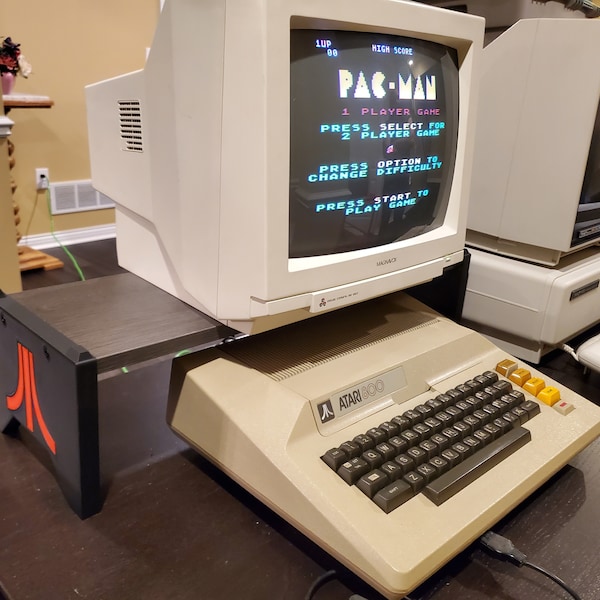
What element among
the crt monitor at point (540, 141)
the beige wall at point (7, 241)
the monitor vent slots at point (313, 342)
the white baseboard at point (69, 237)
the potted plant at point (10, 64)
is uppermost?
the potted plant at point (10, 64)

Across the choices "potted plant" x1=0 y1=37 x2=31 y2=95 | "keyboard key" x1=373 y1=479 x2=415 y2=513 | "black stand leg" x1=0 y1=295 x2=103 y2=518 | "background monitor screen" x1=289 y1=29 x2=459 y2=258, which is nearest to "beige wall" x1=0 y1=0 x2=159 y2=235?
"potted plant" x1=0 y1=37 x2=31 y2=95

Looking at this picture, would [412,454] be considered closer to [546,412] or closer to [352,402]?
[352,402]

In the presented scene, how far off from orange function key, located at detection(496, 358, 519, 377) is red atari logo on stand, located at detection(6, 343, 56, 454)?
1.80 ft

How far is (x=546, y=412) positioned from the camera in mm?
724

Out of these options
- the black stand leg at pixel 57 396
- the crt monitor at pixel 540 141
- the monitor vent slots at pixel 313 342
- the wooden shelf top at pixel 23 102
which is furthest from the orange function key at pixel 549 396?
the wooden shelf top at pixel 23 102

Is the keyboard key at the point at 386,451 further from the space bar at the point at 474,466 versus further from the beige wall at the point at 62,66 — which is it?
the beige wall at the point at 62,66

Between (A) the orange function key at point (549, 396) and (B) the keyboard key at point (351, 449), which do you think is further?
(A) the orange function key at point (549, 396)

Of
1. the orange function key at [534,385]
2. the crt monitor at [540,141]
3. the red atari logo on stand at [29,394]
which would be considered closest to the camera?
the red atari logo on stand at [29,394]

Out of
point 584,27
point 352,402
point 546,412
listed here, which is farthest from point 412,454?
point 584,27

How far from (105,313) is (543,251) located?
0.69 meters

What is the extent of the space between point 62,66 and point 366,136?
2284 mm

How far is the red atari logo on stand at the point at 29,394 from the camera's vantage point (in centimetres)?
65

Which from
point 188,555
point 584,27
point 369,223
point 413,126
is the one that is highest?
point 584,27

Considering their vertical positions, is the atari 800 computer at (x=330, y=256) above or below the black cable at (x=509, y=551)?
above
